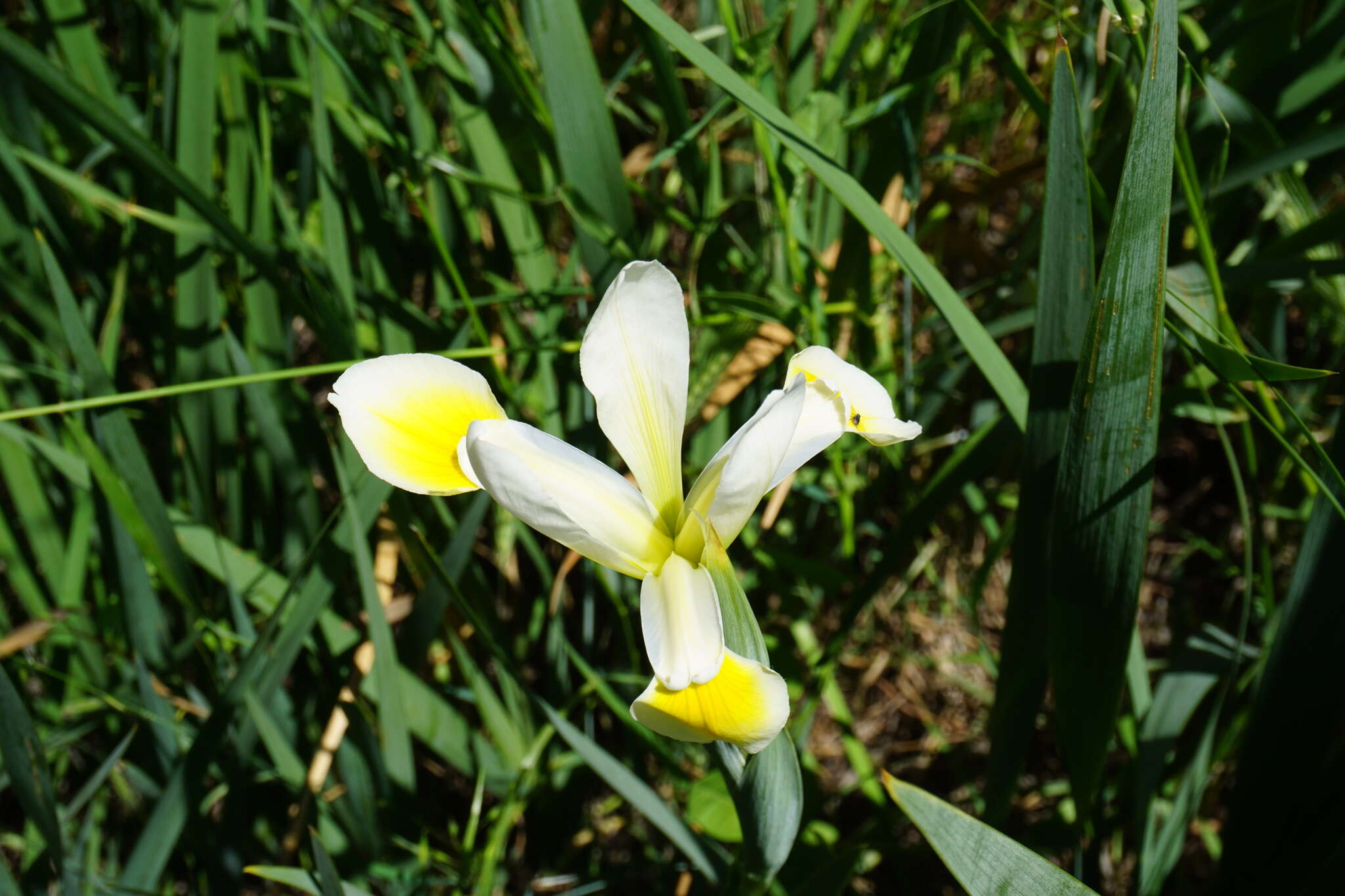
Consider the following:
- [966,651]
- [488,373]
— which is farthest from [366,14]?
[966,651]

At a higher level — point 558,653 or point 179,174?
point 179,174

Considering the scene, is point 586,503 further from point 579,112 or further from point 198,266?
point 198,266

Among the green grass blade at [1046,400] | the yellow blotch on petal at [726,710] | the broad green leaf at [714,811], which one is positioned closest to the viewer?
the yellow blotch on petal at [726,710]

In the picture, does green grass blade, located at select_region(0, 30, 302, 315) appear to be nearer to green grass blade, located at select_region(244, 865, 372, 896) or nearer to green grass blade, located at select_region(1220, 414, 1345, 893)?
green grass blade, located at select_region(244, 865, 372, 896)

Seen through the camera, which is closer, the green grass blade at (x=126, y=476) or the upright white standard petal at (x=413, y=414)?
the upright white standard petal at (x=413, y=414)

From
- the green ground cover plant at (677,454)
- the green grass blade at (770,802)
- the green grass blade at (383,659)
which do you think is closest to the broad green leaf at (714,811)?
the green ground cover plant at (677,454)

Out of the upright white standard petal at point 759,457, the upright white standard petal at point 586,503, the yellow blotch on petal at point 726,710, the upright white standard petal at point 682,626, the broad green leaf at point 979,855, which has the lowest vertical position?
the broad green leaf at point 979,855

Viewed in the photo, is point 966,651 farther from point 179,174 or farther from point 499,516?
point 179,174

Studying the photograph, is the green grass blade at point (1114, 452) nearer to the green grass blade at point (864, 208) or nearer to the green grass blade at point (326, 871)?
the green grass blade at point (864, 208)
